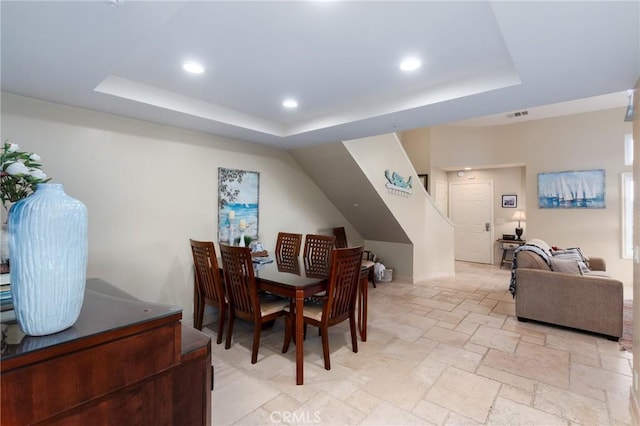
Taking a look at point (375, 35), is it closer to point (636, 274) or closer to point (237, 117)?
point (237, 117)

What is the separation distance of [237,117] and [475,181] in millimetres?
6529

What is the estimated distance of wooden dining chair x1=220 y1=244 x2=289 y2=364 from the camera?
258cm

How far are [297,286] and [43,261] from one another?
173cm

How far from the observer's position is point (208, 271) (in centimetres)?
303

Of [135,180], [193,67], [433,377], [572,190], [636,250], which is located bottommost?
[433,377]

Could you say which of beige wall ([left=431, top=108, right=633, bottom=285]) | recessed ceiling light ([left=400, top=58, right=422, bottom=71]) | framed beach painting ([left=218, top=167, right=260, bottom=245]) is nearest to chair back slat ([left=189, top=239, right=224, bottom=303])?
framed beach painting ([left=218, top=167, right=260, bottom=245])

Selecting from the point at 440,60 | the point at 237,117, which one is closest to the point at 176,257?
the point at 237,117

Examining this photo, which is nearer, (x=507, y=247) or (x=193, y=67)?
(x=193, y=67)

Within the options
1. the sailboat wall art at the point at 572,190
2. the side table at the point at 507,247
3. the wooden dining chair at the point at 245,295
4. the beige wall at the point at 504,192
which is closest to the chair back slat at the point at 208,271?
the wooden dining chair at the point at 245,295

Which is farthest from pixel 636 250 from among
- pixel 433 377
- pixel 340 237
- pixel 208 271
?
pixel 340 237

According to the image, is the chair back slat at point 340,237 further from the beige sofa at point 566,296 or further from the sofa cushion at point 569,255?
the sofa cushion at point 569,255

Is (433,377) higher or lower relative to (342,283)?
lower

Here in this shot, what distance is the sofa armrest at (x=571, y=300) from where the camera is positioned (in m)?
Result: 3.15

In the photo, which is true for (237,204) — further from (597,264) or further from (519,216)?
(519,216)
